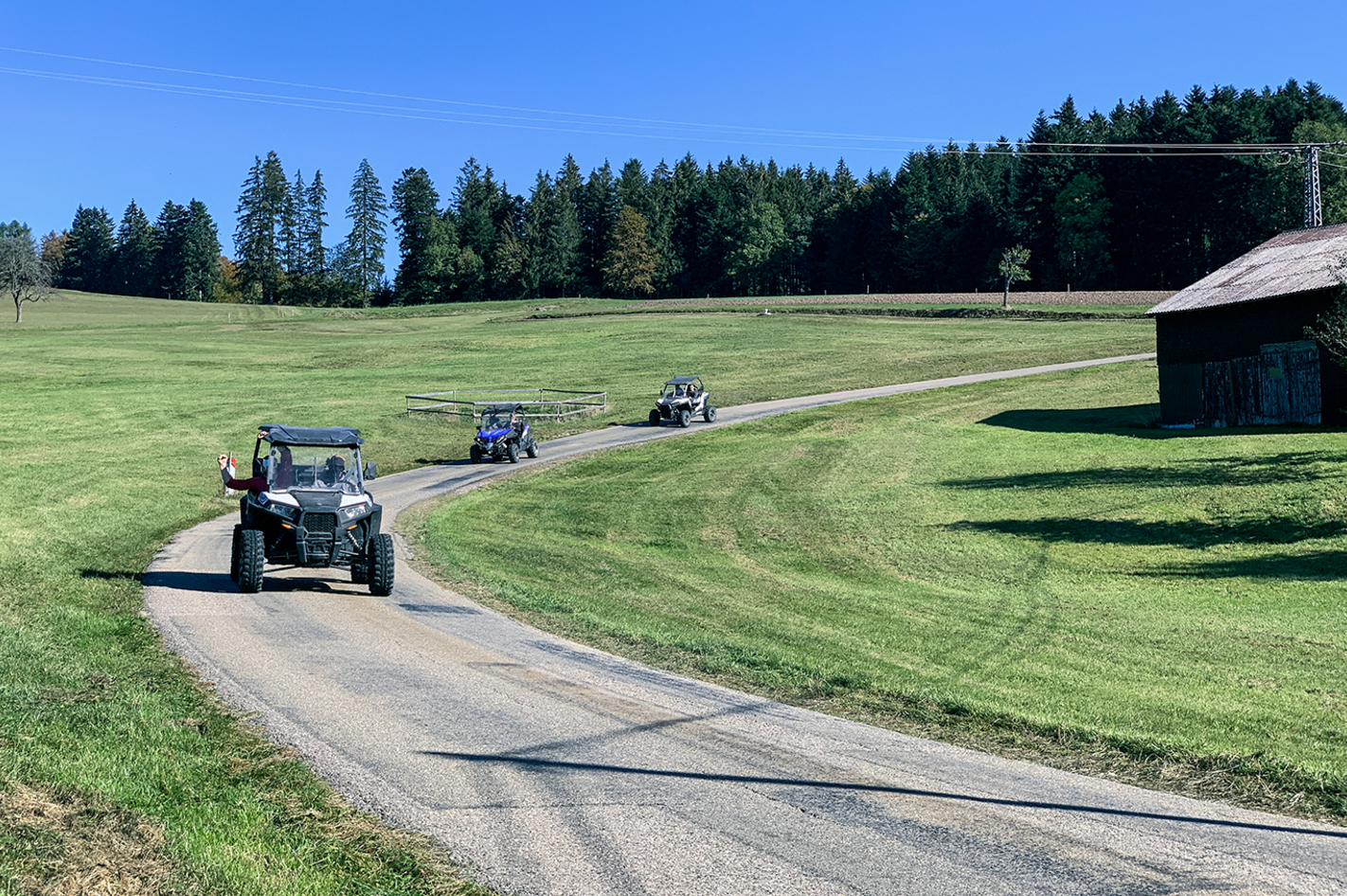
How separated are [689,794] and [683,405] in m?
37.5

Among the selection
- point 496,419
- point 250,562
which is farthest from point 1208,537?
point 496,419

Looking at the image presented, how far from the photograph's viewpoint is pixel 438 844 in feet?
23.4

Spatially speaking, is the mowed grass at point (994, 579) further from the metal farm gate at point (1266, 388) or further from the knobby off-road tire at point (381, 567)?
the metal farm gate at point (1266, 388)

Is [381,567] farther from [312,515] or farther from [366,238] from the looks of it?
[366,238]

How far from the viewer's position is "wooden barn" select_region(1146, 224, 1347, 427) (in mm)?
37031

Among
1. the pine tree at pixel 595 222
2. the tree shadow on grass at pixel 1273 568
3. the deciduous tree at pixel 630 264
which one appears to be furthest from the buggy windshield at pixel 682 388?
the pine tree at pixel 595 222

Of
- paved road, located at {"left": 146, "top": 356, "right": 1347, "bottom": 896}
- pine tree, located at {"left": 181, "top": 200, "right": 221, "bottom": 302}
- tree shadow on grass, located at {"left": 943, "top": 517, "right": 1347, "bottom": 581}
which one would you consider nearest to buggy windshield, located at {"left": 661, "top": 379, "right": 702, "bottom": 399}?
tree shadow on grass, located at {"left": 943, "top": 517, "right": 1347, "bottom": 581}

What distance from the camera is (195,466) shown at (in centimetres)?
3491

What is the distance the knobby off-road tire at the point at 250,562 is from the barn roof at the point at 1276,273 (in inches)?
1276

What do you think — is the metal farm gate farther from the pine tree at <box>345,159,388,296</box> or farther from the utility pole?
the pine tree at <box>345,159,388,296</box>

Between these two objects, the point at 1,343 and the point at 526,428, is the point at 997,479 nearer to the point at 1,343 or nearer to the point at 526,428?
the point at 526,428

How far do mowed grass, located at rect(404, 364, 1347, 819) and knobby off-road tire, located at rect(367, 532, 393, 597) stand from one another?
1.65 meters

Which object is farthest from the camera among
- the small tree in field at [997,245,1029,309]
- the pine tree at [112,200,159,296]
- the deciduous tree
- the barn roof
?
the pine tree at [112,200,159,296]

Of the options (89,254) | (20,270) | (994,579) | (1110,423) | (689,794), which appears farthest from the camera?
(89,254)
